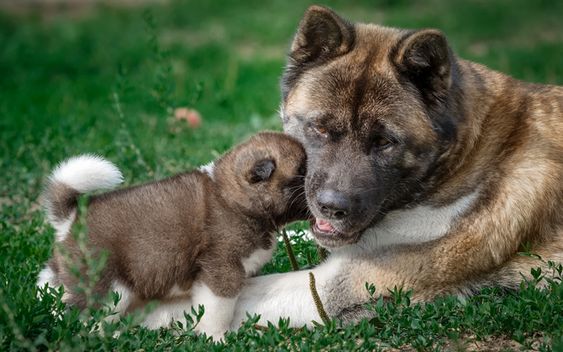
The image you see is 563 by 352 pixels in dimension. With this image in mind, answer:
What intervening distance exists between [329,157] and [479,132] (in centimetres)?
81

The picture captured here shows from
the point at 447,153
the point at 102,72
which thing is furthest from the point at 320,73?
the point at 102,72

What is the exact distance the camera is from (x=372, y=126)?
14.2 feet

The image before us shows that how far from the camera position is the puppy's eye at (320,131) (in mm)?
4438

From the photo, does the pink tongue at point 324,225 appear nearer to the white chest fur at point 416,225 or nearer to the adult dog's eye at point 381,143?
the white chest fur at point 416,225

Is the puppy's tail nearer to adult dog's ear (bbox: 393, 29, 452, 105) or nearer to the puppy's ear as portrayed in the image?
the puppy's ear

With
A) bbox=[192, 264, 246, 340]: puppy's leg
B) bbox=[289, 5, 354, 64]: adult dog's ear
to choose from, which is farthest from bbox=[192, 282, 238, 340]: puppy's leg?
bbox=[289, 5, 354, 64]: adult dog's ear

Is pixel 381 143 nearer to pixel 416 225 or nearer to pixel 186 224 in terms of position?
pixel 416 225

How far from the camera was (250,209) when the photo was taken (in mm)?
4492

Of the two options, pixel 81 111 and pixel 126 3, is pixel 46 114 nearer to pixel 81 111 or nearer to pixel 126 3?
pixel 81 111

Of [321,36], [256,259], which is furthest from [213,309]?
[321,36]

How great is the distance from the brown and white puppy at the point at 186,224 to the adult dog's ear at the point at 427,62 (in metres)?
0.69

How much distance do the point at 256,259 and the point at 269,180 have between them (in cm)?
42

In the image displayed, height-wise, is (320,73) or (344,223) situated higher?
(320,73)

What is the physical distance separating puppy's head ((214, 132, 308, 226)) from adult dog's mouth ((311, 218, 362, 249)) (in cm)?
20
